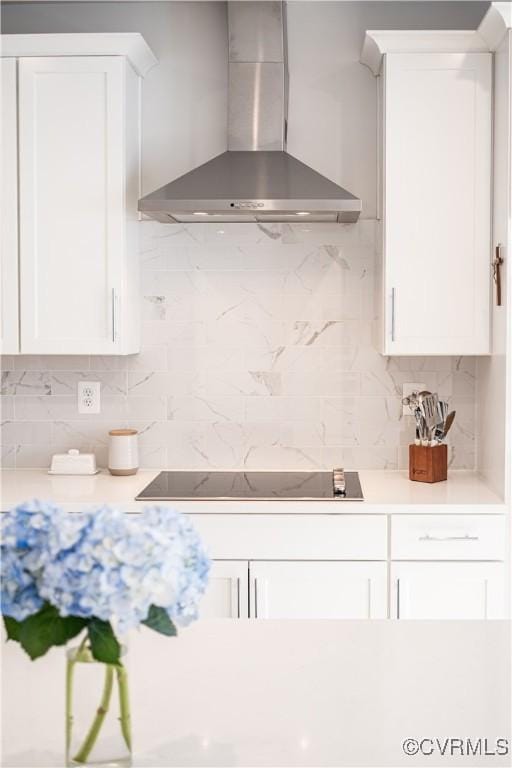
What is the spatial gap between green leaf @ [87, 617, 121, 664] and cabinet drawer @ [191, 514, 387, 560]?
1942 mm

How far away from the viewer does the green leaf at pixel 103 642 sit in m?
1.05

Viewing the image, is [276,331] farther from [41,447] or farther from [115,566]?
[115,566]

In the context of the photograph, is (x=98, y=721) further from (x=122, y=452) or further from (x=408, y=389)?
(x=408, y=389)

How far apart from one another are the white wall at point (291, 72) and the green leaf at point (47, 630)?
2.72 metres

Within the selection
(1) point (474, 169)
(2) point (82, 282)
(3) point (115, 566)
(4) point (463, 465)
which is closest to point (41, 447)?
(2) point (82, 282)

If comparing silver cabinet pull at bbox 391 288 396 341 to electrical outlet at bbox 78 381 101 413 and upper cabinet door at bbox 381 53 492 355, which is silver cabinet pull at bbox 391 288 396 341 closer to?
upper cabinet door at bbox 381 53 492 355

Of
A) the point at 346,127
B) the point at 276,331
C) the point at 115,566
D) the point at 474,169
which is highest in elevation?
the point at 346,127

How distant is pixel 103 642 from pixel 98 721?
0.39 feet

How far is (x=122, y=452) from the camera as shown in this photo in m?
3.44

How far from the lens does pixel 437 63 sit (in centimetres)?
318

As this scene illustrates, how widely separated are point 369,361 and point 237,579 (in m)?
1.05

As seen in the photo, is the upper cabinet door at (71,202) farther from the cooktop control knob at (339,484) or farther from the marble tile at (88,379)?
the cooktop control knob at (339,484)

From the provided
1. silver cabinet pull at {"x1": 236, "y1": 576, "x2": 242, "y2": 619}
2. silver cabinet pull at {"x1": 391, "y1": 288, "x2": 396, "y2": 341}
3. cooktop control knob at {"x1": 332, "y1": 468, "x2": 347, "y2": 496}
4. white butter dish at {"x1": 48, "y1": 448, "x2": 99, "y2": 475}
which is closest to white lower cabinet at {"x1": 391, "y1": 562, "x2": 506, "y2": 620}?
cooktop control knob at {"x1": 332, "y1": 468, "x2": 347, "y2": 496}

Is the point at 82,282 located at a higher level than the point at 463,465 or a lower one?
higher
